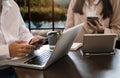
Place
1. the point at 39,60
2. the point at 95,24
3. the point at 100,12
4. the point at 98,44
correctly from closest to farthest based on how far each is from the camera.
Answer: the point at 39,60 < the point at 98,44 < the point at 95,24 < the point at 100,12

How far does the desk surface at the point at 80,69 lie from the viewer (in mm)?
1120

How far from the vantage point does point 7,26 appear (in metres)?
1.80

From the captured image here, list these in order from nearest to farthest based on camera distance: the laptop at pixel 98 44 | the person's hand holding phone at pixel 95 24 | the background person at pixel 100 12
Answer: the laptop at pixel 98 44 < the person's hand holding phone at pixel 95 24 < the background person at pixel 100 12

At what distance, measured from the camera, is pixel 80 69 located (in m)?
1.21

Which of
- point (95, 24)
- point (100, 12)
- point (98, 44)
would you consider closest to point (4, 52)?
point (98, 44)

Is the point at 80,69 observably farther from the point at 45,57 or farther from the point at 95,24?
the point at 95,24

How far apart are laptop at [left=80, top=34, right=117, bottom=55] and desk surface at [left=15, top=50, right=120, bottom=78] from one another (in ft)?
0.28

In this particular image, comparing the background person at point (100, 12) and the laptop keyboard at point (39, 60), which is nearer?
the laptop keyboard at point (39, 60)

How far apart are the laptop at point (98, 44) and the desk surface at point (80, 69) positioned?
9 centimetres

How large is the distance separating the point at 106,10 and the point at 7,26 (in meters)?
1.01

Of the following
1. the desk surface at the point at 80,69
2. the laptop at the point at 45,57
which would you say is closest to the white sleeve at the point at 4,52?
the laptop at the point at 45,57

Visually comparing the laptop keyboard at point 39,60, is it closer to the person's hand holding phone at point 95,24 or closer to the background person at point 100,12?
the person's hand holding phone at point 95,24

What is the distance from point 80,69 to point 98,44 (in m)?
0.34

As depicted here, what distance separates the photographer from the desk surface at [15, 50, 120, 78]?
1.12 m
